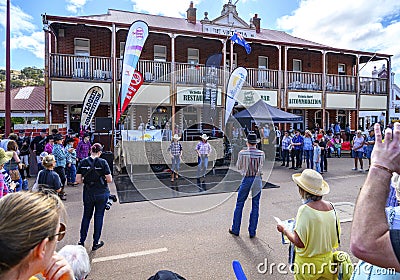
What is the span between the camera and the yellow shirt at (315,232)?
246 centimetres

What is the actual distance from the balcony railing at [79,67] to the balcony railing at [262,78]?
8.00m

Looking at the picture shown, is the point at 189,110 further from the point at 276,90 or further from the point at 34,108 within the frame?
the point at 34,108

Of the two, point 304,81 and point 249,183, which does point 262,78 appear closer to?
point 304,81

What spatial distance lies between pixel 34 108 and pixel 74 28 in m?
13.7

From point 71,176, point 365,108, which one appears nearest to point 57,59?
point 71,176

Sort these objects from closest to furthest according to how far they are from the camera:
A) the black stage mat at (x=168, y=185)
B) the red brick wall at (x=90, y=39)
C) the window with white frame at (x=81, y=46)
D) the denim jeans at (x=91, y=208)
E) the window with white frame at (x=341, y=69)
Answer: the denim jeans at (x=91, y=208) → the black stage mat at (x=168, y=185) → the red brick wall at (x=90, y=39) → the window with white frame at (x=81, y=46) → the window with white frame at (x=341, y=69)

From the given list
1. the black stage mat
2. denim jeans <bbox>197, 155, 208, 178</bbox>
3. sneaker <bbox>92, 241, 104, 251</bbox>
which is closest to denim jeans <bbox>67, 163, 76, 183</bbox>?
the black stage mat

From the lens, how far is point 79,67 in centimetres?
1412

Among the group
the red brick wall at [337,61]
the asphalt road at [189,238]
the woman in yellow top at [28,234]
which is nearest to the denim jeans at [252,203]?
the asphalt road at [189,238]

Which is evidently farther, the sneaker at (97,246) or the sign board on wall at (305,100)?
the sign board on wall at (305,100)

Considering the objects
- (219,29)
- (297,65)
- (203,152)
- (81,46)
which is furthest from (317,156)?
(81,46)

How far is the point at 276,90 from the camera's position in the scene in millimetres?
17984

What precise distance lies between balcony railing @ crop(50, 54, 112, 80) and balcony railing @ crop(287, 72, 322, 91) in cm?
1095

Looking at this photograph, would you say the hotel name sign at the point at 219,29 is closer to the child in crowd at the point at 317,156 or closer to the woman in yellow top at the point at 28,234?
the child in crowd at the point at 317,156
